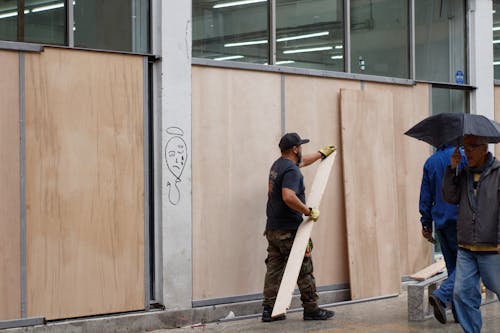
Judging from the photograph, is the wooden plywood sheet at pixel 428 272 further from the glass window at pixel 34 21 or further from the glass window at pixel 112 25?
the glass window at pixel 34 21

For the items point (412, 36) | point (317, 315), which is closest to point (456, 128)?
point (317, 315)

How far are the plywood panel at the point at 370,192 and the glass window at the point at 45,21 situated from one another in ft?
12.1

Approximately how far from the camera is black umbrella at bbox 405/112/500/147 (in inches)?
294

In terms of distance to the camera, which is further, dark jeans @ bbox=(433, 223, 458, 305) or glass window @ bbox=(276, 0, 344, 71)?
glass window @ bbox=(276, 0, 344, 71)

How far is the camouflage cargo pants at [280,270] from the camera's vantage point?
917 cm

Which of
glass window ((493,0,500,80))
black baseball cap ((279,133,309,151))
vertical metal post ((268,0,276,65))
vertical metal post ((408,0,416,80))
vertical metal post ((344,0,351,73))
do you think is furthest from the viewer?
glass window ((493,0,500,80))

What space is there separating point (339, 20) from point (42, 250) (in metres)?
4.97

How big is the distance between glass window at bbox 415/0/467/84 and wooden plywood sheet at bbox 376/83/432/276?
0.56 meters

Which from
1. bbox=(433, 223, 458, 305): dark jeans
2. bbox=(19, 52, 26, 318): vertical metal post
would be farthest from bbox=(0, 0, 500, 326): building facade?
bbox=(433, 223, 458, 305): dark jeans

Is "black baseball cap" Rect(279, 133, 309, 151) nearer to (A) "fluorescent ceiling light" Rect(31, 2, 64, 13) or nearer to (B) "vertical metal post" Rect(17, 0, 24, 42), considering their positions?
(A) "fluorescent ceiling light" Rect(31, 2, 64, 13)

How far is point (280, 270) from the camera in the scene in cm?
929

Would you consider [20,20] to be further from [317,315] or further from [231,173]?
[317,315]

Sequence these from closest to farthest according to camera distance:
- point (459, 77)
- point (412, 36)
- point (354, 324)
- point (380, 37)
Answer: point (354, 324), point (380, 37), point (412, 36), point (459, 77)

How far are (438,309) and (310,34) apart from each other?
12.3 feet
